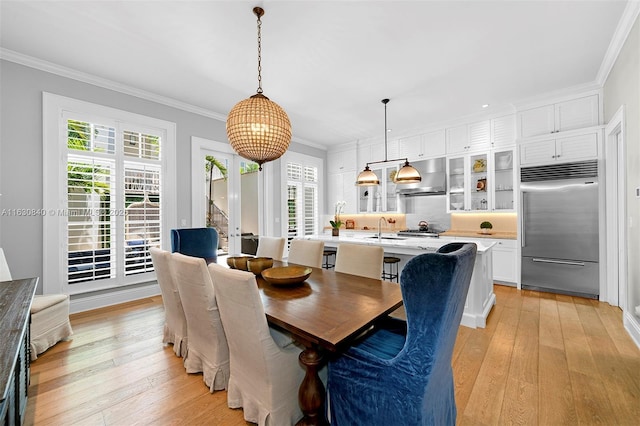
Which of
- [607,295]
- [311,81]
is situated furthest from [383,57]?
[607,295]

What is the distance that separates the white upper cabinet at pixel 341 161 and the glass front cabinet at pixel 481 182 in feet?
7.27

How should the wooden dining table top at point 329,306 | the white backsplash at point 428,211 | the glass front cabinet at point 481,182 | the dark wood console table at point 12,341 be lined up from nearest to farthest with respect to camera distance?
the dark wood console table at point 12,341 → the wooden dining table top at point 329,306 → the glass front cabinet at point 481,182 → the white backsplash at point 428,211

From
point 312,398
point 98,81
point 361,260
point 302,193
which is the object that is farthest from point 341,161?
point 312,398

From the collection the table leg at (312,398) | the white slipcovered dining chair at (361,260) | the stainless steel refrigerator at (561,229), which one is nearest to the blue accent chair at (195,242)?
the white slipcovered dining chair at (361,260)

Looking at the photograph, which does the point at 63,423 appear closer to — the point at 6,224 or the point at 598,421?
the point at 6,224

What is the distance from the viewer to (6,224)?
293 cm

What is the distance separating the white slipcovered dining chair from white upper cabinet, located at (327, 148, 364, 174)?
425 cm

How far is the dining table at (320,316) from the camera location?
1307mm

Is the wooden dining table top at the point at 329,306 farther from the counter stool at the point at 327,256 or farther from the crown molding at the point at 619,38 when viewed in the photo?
the crown molding at the point at 619,38

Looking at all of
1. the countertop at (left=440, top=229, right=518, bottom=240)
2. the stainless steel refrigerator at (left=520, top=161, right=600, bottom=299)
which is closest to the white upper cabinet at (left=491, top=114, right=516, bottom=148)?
the stainless steel refrigerator at (left=520, top=161, right=600, bottom=299)

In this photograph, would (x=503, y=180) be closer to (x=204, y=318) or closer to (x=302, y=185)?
(x=302, y=185)

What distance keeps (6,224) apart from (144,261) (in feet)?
4.64

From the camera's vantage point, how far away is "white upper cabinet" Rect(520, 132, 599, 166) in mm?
3756

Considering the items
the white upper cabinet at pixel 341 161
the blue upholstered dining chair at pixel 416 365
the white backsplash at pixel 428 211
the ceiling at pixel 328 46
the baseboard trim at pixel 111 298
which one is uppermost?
the ceiling at pixel 328 46
